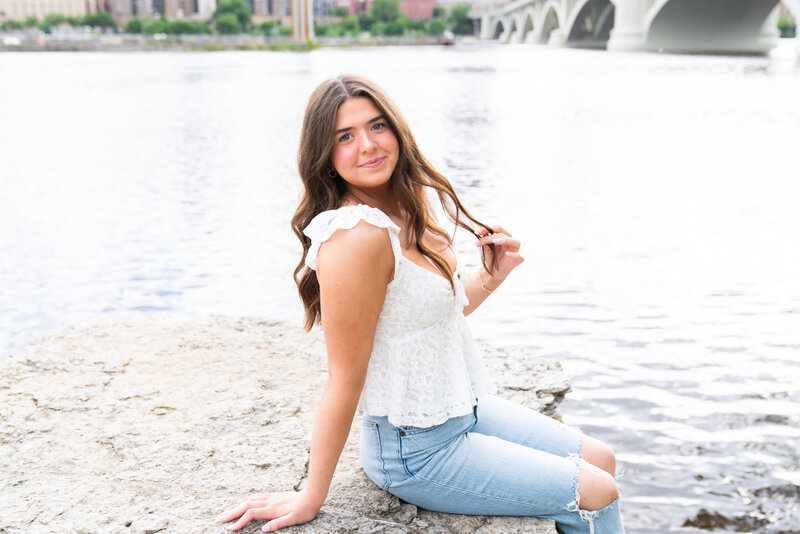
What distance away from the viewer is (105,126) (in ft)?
52.8

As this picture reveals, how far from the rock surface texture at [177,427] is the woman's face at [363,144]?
32.6 inches

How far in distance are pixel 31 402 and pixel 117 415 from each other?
14.4 inches

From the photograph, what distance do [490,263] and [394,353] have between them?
0.52 metres

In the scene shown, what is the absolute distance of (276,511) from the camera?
1899 mm

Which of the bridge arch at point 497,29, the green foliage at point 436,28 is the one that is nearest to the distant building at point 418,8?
the green foliage at point 436,28

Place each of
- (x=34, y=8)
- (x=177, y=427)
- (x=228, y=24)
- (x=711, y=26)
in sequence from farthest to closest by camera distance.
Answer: (x=34, y=8) < (x=228, y=24) < (x=711, y=26) < (x=177, y=427)

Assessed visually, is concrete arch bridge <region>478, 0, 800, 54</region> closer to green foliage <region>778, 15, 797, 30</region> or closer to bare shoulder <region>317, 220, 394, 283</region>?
green foliage <region>778, 15, 797, 30</region>

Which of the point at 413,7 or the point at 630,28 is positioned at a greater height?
the point at 630,28

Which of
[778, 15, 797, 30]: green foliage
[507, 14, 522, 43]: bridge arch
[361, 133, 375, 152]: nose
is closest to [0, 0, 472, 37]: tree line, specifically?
[507, 14, 522, 43]: bridge arch

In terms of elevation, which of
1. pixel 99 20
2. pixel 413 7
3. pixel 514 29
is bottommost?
pixel 99 20

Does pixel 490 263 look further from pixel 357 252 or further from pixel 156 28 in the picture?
pixel 156 28

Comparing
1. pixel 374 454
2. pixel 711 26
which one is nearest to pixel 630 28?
pixel 711 26

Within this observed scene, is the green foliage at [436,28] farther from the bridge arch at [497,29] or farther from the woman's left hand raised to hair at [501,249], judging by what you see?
the woman's left hand raised to hair at [501,249]

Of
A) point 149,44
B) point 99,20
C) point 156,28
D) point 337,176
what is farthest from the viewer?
point 99,20
